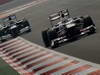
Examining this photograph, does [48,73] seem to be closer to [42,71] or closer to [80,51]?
[42,71]

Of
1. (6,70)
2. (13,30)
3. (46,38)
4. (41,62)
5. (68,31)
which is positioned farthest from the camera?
(13,30)

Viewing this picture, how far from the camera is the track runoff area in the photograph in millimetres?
13858

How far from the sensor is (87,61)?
14406mm

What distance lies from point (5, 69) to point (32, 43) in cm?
521

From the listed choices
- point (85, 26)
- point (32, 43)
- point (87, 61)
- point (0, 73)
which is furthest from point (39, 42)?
point (87, 61)

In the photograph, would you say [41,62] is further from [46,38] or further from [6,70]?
[46,38]

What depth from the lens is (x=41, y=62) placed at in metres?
16.4

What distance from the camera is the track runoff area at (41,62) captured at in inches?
546

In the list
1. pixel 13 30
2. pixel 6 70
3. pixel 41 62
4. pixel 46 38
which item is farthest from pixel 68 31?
pixel 13 30

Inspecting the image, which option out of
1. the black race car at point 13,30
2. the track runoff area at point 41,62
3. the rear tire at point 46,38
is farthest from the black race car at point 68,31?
the black race car at point 13,30

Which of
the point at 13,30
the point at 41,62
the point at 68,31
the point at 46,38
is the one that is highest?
the point at 68,31

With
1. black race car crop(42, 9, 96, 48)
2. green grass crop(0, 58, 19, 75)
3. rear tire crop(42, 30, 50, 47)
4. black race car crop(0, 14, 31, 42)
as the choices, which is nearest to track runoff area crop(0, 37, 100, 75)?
green grass crop(0, 58, 19, 75)

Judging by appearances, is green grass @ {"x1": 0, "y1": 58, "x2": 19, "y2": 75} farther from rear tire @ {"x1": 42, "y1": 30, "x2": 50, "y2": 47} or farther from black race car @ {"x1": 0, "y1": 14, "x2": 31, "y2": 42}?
black race car @ {"x1": 0, "y1": 14, "x2": 31, "y2": 42}

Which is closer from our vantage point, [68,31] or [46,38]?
[68,31]
